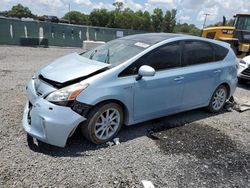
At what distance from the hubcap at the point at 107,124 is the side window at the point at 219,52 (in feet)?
8.72

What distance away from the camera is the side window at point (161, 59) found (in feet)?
12.9

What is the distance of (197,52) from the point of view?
4891 mm

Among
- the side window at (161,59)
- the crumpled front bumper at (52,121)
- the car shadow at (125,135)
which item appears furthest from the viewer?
the side window at (161,59)

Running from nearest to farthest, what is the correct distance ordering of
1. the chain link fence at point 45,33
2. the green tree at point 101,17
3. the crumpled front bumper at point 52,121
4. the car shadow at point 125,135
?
1. the crumpled front bumper at point 52,121
2. the car shadow at point 125,135
3. the chain link fence at point 45,33
4. the green tree at point 101,17

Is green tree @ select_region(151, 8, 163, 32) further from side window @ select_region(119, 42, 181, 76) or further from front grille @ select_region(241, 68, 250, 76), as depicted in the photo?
side window @ select_region(119, 42, 181, 76)

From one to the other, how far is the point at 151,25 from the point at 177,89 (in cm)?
7556

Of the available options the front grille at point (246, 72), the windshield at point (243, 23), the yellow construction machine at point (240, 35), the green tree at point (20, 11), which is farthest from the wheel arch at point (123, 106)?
the green tree at point (20, 11)

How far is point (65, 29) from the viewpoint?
758 inches

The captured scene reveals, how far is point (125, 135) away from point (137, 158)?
703mm

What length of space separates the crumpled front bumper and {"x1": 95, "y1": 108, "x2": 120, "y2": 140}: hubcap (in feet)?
1.13

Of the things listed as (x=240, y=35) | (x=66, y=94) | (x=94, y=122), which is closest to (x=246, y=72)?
(x=240, y=35)

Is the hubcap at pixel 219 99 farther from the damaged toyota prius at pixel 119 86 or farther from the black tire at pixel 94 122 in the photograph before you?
the black tire at pixel 94 122

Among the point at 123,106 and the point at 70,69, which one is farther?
the point at 123,106

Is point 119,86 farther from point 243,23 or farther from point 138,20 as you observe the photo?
point 138,20
